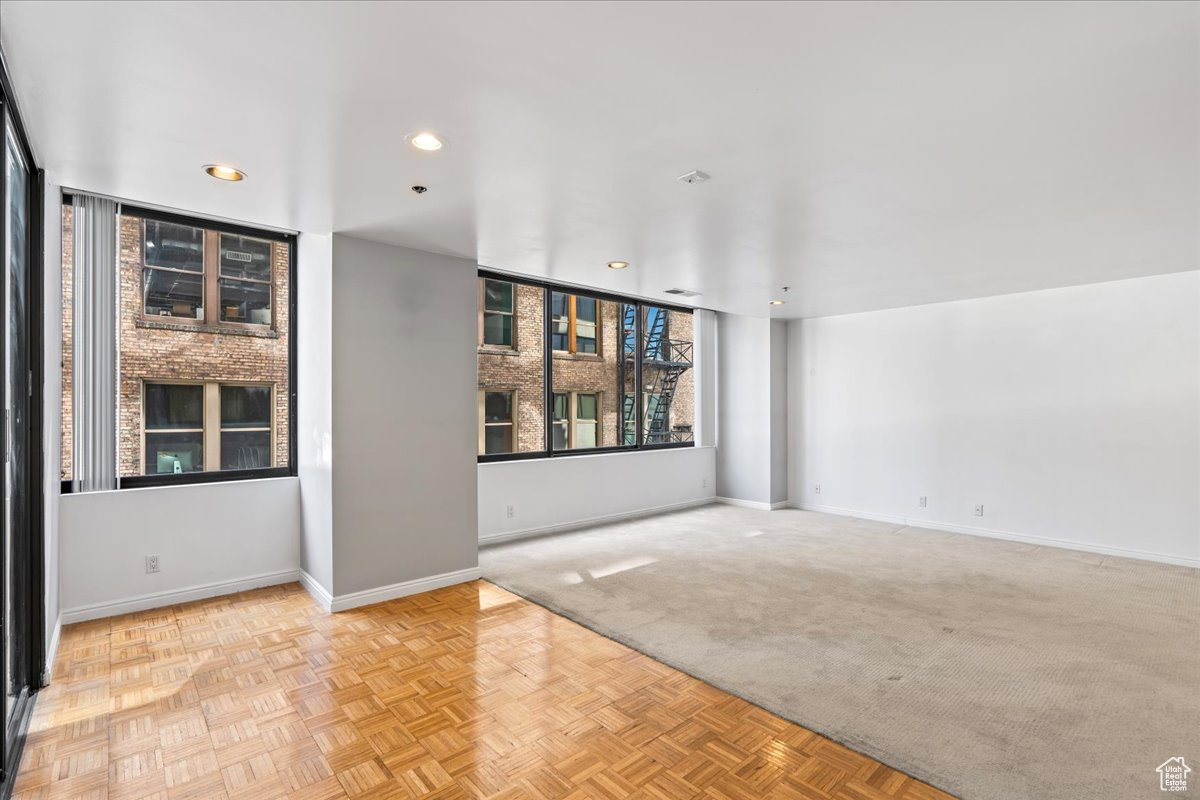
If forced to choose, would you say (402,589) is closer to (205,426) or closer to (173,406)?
(205,426)

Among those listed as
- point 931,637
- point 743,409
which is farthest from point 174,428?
point 743,409

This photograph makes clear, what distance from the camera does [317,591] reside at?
3.70m

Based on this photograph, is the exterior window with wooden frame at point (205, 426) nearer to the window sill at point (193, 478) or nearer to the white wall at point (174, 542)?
the window sill at point (193, 478)

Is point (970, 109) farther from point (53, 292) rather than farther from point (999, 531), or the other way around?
point (999, 531)

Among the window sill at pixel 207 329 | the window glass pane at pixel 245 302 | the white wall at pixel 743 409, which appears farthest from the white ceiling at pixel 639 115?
the white wall at pixel 743 409

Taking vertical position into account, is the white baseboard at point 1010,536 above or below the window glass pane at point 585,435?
below

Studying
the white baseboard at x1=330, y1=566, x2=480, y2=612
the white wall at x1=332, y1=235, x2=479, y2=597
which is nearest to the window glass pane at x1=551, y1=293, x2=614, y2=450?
the white wall at x1=332, y1=235, x2=479, y2=597

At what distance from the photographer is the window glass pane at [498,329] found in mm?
5543

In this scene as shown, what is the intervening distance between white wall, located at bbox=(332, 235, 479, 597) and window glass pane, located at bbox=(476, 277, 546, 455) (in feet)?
4.52

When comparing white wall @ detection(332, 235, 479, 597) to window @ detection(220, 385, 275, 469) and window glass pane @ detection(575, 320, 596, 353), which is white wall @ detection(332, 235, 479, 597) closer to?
window @ detection(220, 385, 275, 469)

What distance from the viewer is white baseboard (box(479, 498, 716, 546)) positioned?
5148mm

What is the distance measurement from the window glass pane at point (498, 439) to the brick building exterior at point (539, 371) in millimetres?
68

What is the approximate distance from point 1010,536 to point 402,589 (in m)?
5.29

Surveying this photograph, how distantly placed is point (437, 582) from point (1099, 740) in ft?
11.5
